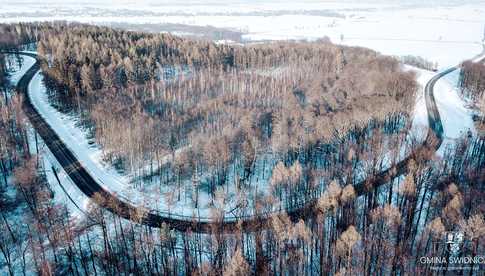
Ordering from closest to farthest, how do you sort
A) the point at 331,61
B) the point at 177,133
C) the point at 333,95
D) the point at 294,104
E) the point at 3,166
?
the point at 3,166, the point at 177,133, the point at 294,104, the point at 333,95, the point at 331,61

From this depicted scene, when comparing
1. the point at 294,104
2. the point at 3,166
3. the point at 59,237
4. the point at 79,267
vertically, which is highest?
the point at 294,104

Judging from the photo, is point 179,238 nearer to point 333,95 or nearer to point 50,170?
point 50,170

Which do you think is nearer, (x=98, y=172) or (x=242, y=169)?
(x=98, y=172)

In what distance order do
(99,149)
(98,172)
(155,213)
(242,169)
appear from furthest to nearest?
(99,149) < (242,169) < (98,172) < (155,213)

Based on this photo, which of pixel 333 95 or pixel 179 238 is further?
pixel 333 95

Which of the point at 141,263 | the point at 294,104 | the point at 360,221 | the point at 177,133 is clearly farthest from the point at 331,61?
the point at 141,263

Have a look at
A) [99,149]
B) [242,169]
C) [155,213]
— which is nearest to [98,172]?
[99,149]

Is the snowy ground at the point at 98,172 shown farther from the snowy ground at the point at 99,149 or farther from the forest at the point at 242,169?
the forest at the point at 242,169

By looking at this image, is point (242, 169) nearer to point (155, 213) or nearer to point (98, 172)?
point (155, 213)
